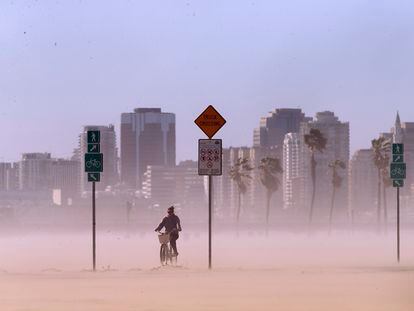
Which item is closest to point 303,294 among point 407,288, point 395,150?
point 407,288

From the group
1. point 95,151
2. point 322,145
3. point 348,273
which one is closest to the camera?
point 348,273

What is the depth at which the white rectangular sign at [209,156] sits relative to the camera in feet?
95.6

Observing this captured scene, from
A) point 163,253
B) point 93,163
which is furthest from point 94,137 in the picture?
point 163,253

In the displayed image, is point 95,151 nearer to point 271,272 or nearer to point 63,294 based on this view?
point 271,272

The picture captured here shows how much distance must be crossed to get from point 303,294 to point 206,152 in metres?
8.12

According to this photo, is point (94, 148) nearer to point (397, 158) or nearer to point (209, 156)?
point (209, 156)

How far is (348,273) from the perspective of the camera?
27891mm

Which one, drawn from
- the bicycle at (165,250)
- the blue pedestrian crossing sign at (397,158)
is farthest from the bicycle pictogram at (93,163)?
the blue pedestrian crossing sign at (397,158)

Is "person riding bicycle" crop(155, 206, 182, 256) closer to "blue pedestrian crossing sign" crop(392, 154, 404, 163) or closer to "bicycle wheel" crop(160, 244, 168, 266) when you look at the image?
"bicycle wheel" crop(160, 244, 168, 266)

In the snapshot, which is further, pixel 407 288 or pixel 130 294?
pixel 407 288

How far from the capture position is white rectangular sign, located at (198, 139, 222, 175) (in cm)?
2914

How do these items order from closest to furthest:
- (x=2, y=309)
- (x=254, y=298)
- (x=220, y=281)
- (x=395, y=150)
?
(x=2, y=309)
(x=254, y=298)
(x=220, y=281)
(x=395, y=150)

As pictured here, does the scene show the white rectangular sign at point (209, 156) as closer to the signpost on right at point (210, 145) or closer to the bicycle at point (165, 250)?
the signpost on right at point (210, 145)

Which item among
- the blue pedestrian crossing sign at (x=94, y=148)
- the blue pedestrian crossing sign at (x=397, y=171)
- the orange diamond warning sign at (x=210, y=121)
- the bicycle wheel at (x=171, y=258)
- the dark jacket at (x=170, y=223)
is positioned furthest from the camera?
the blue pedestrian crossing sign at (x=397, y=171)
